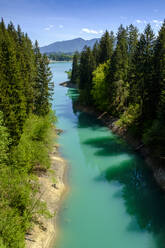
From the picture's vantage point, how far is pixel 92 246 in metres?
15.1

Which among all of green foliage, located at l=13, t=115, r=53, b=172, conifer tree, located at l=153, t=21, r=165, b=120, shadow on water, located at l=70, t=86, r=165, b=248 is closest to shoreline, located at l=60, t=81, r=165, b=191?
shadow on water, located at l=70, t=86, r=165, b=248

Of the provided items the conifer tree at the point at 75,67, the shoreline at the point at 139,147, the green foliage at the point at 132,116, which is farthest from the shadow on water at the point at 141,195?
the conifer tree at the point at 75,67

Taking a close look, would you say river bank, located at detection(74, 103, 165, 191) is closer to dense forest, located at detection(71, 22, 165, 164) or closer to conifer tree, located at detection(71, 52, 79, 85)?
dense forest, located at detection(71, 22, 165, 164)

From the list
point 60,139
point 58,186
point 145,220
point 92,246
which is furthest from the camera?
point 60,139

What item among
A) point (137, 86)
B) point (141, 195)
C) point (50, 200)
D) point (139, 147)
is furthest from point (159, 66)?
point (50, 200)

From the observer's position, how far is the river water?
15789 millimetres

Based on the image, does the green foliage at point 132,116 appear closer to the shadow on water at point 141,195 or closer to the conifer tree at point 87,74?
the shadow on water at point 141,195

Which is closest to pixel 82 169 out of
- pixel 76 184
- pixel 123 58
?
pixel 76 184

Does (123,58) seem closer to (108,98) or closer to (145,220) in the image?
(108,98)

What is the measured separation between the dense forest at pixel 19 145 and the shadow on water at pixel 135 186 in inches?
305

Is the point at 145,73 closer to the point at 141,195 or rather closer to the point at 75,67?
the point at 141,195

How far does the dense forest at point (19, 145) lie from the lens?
42.9 feet

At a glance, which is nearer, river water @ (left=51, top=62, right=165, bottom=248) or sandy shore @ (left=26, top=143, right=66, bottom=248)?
sandy shore @ (left=26, top=143, right=66, bottom=248)

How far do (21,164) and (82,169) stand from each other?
996cm
